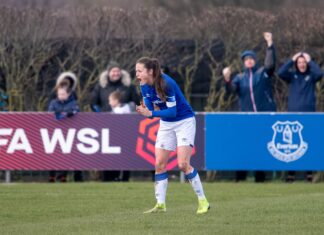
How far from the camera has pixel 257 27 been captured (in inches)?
890

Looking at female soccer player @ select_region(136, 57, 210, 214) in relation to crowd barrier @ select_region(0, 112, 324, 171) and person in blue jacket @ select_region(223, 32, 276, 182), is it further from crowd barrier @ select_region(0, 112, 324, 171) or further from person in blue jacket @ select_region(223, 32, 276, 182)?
person in blue jacket @ select_region(223, 32, 276, 182)

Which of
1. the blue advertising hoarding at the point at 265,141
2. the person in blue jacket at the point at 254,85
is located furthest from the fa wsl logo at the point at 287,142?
the person in blue jacket at the point at 254,85

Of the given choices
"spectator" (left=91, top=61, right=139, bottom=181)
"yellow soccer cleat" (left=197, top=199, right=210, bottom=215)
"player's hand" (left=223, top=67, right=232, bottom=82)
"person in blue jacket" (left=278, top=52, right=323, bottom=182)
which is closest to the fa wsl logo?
"person in blue jacket" (left=278, top=52, right=323, bottom=182)

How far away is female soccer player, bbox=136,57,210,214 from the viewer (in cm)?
1259

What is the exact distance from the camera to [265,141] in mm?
19281

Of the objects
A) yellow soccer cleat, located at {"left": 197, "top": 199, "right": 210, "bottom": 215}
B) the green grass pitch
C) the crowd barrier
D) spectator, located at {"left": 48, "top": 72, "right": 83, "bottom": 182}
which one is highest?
spectator, located at {"left": 48, "top": 72, "right": 83, "bottom": 182}

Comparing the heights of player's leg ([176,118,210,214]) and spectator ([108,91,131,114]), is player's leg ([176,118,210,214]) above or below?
below

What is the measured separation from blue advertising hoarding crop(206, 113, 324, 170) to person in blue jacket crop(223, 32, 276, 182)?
1.43 feet

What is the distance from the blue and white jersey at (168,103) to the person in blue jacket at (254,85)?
20.8 ft

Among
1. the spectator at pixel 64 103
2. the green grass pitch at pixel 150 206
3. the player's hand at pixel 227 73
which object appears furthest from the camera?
the spectator at pixel 64 103

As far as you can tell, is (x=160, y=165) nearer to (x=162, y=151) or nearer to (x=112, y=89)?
(x=162, y=151)

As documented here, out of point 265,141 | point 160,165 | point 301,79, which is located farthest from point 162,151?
point 301,79

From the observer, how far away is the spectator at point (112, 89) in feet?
65.2

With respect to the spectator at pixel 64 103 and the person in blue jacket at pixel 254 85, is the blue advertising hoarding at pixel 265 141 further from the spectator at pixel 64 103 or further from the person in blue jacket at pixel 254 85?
the spectator at pixel 64 103
